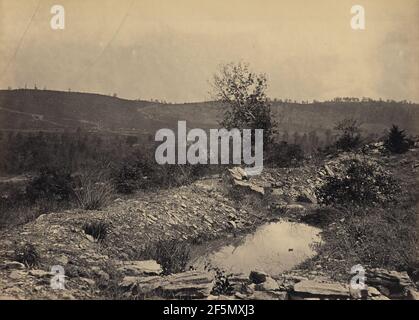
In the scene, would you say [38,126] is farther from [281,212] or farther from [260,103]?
[281,212]

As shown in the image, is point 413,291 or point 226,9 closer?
point 413,291

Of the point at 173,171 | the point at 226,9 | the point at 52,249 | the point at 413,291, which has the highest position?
the point at 226,9

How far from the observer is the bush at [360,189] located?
1036cm

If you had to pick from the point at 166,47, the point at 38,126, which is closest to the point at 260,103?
the point at 166,47

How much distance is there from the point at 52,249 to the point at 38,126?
848 centimetres

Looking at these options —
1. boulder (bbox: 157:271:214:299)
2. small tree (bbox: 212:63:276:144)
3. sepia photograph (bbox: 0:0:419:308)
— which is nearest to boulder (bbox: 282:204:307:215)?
sepia photograph (bbox: 0:0:419:308)

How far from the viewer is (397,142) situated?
1412 cm

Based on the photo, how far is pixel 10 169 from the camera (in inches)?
436

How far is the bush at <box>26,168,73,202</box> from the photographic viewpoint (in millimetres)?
10742

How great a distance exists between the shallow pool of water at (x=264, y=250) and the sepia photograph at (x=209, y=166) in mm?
57

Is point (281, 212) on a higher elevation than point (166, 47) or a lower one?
lower

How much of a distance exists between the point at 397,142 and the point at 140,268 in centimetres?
1059

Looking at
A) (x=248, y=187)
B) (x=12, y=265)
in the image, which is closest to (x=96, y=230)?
(x=12, y=265)

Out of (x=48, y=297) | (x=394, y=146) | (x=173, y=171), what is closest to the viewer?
(x=48, y=297)
